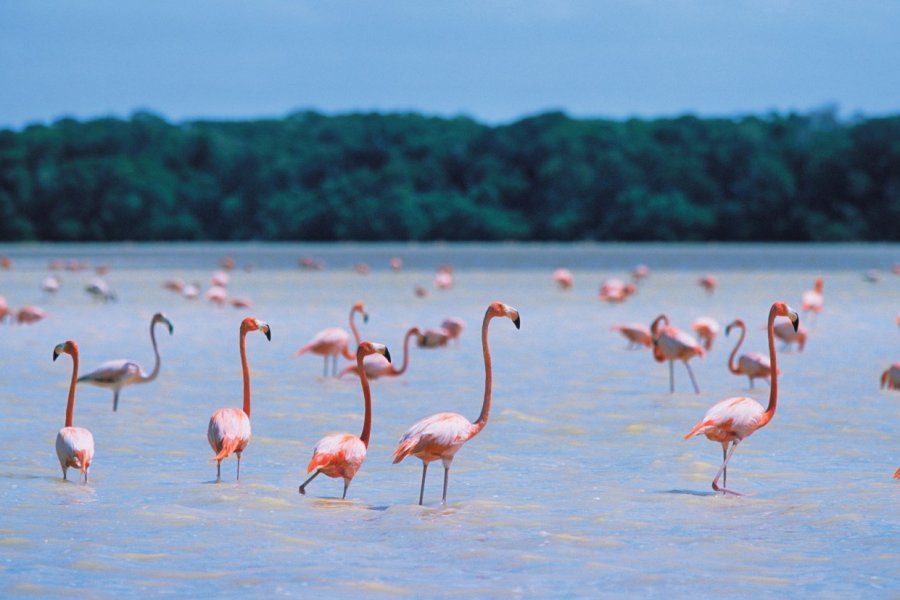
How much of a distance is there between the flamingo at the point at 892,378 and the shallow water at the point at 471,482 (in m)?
0.14

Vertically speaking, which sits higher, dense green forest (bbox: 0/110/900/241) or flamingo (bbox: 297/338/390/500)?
dense green forest (bbox: 0/110/900/241)

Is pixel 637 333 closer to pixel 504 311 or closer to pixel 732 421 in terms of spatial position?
pixel 732 421

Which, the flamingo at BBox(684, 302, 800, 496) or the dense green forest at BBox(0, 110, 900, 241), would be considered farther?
the dense green forest at BBox(0, 110, 900, 241)

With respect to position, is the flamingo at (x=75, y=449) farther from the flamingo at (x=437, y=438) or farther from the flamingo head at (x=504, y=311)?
the flamingo head at (x=504, y=311)

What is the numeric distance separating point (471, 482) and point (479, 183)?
64504 mm

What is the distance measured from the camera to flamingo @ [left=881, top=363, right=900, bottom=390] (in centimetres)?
1020

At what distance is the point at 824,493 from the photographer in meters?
6.76

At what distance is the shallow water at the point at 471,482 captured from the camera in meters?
5.33

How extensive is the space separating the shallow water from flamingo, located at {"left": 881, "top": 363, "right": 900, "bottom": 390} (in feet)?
0.47

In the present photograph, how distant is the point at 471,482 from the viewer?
7156 millimetres

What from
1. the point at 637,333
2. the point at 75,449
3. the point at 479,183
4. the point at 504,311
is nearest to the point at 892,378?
the point at 637,333

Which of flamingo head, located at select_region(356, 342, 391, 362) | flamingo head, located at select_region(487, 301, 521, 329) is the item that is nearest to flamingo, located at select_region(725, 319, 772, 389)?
flamingo head, located at select_region(487, 301, 521, 329)

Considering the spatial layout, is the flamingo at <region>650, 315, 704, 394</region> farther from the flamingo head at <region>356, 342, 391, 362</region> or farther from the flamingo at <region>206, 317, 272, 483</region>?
the flamingo at <region>206, 317, 272, 483</region>

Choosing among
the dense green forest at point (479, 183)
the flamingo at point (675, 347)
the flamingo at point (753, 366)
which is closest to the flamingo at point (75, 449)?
the flamingo at point (675, 347)
